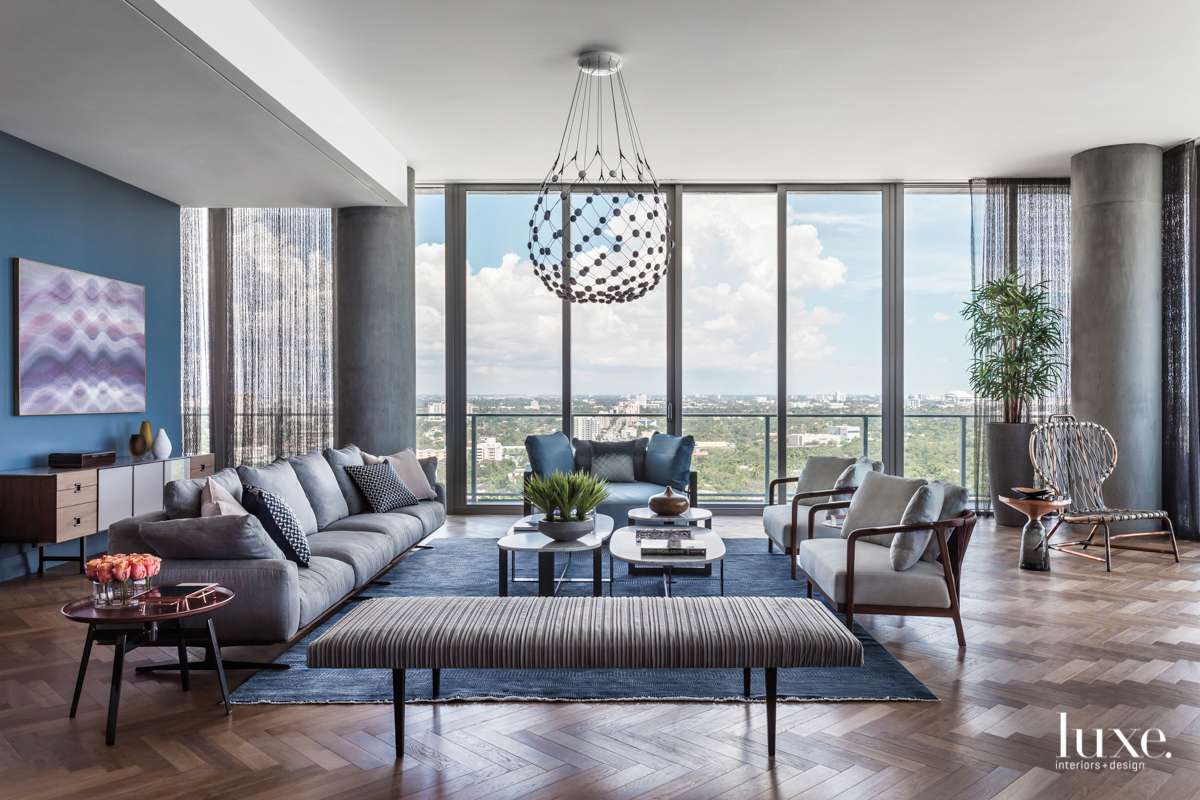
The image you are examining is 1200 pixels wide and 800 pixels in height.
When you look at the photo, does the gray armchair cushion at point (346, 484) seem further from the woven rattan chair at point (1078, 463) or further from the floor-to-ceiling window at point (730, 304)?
the woven rattan chair at point (1078, 463)

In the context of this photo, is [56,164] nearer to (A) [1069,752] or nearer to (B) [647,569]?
(B) [647,569]

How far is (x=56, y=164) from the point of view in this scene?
16.0ft

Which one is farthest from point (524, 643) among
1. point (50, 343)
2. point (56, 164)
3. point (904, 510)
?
point (56, 164)

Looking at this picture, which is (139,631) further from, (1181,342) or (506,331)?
(1181,342)

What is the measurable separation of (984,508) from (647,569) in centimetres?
368

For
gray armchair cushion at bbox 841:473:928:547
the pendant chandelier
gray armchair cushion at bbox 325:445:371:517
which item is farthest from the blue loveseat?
gray armchair cushion at bbox 841:473:928:547

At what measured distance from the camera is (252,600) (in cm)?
299

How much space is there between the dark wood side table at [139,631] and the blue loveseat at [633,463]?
269 centimetres

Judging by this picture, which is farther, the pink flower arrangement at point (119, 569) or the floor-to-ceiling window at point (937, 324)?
the floor-to-ceiling window at point (937, 324)

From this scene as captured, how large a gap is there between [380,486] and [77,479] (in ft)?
5.82

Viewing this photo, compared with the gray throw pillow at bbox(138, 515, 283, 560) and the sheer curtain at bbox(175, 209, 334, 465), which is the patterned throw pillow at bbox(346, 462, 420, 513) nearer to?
the gray throw pillow at bbox(138, 515, 283, 560)

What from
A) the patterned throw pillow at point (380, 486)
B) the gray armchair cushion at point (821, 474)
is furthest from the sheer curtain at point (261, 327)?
the gray armchair cushion at point (821, 474)

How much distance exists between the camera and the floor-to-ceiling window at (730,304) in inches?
270

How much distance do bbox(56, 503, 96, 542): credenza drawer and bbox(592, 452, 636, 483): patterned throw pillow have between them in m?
3.41
